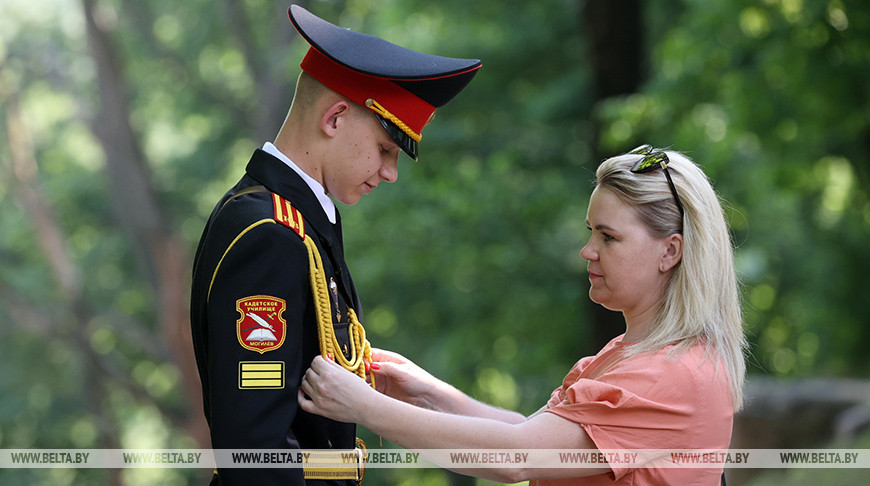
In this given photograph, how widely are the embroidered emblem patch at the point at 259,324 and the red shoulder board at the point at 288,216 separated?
0.67ft

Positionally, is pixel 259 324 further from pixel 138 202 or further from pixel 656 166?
pixel 138 202

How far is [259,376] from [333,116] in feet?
2.32

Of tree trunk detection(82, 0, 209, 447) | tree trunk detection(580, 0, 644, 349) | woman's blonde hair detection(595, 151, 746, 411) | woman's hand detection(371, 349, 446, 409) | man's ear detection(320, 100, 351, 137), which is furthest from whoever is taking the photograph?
tree trunk detection(82, 0, 209, 447)

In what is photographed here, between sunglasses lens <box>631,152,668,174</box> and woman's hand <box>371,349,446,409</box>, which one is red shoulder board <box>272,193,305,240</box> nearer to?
woman's hand <box>371,349,446,409</box>

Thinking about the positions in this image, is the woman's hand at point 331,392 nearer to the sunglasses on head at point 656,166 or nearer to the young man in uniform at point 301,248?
the young man in uniform at point 301,248

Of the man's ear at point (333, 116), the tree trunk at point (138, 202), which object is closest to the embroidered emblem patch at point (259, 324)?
the man's ear at point (333, 116)

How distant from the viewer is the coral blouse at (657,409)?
231 centimetres

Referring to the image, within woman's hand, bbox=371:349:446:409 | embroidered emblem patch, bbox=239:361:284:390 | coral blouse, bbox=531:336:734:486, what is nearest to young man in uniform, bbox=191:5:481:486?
embroidered emblem patch, bbox=239:361:284:390

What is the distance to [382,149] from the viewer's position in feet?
8.02

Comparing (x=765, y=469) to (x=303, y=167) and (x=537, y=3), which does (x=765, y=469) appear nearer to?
(x=537, y=3)

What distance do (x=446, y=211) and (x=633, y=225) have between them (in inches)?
277

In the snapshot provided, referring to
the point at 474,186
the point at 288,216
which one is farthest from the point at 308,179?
the point at 474,186

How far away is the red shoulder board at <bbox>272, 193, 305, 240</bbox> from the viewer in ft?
7.34

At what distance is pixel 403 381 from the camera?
9.44ft
